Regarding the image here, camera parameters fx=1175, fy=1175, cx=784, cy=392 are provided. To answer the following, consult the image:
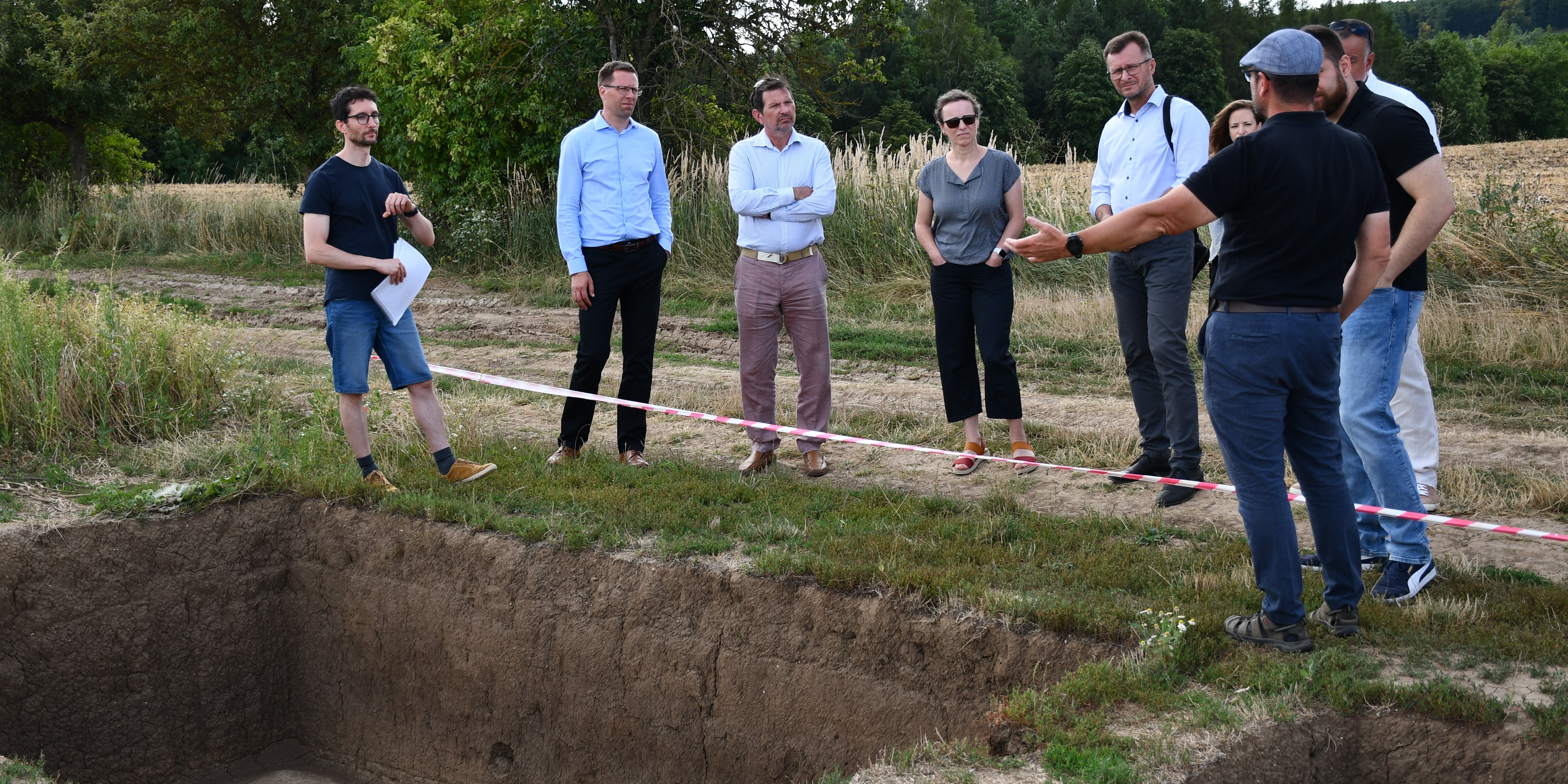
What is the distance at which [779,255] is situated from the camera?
651 cm

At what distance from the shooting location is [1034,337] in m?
10.1

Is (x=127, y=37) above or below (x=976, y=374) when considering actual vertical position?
above

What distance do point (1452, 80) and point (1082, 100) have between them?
18862mm

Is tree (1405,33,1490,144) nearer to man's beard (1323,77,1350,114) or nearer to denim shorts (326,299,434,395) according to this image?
man's beard (1323,77,1350,114)

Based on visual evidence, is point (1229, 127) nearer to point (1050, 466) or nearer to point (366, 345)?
point (1050, 466)

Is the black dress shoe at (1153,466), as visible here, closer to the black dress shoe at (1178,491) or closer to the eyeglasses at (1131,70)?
the black dress shoe at (1178,491)

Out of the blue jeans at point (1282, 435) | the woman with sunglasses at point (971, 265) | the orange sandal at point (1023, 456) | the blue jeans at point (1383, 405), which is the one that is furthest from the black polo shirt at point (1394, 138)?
the orange sandal at point (1023, 456)

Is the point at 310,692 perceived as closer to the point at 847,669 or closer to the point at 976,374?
the point at 847,669

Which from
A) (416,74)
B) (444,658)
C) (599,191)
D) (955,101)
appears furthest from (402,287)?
(416,74)

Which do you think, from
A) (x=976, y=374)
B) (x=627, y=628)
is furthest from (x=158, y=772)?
(x=976, y=374)

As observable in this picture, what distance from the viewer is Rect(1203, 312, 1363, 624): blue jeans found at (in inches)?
148

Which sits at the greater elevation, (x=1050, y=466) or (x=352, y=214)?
Answer: (x=352, y=214)

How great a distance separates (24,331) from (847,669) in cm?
569

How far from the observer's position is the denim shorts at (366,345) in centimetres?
572
